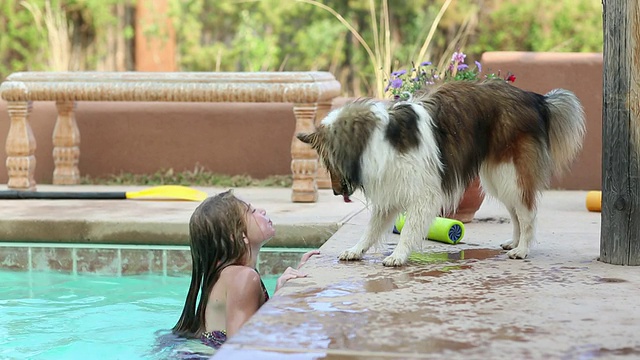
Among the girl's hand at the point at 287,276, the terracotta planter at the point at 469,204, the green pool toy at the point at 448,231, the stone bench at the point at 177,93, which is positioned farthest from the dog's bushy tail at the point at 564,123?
the stone bench at the point at 177,93

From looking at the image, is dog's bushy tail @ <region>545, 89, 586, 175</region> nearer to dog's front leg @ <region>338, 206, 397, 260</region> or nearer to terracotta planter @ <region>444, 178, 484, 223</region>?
dog's front leg @ <region>338, 206, 397, 260</region>

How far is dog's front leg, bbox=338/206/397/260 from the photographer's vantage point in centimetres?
468

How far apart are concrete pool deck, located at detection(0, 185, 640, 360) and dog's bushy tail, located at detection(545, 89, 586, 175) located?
0.57 meters

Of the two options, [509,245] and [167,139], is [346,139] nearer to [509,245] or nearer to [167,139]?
[509,245]

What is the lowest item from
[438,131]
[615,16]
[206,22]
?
[438,131]

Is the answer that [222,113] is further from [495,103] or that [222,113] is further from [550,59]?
[495,103]

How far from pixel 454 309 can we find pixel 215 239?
1173mm

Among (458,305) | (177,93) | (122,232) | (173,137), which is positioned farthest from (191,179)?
(458,305)

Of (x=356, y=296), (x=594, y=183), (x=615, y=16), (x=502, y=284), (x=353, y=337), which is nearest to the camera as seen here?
(x=353, y=337)

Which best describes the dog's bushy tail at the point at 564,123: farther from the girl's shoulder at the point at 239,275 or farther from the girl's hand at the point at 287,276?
the girl's shoulder at the point at 239,275

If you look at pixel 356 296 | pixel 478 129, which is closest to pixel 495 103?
pixel 478 129

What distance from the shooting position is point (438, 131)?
454 cm

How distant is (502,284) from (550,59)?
14.3 feet

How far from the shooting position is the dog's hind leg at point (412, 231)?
A: 4.47m
